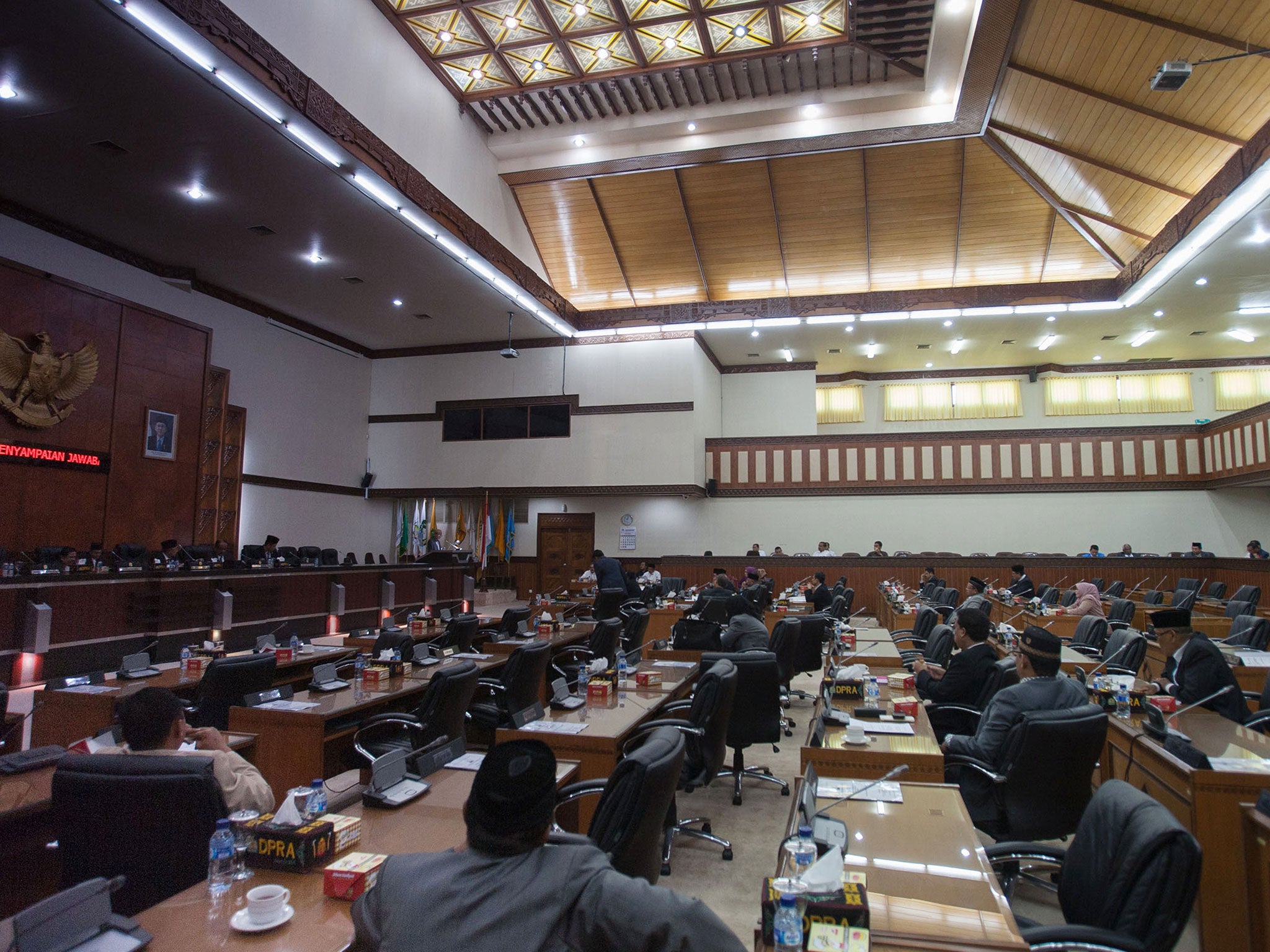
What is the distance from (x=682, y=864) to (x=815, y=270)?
11.8 meters

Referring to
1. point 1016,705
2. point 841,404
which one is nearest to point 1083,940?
point 1016,705

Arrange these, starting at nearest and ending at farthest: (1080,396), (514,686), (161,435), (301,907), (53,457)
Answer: (301,907) < (514,686) < (53,457) < (161,435) < (1080,396)

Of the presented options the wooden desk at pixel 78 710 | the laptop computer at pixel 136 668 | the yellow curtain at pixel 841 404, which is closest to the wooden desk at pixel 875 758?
the wooden desk at pixel 78 710

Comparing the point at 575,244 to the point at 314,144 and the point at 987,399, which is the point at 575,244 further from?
the point at 987,399

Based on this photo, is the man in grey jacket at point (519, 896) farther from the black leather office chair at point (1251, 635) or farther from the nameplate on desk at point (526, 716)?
the black leather office chair at point (1251, 635)

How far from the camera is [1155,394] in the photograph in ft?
52.6

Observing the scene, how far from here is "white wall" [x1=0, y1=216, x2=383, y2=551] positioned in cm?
1016

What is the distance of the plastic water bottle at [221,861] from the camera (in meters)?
1.90

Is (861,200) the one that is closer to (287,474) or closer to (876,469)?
(876,469)

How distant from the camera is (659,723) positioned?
12.1ft

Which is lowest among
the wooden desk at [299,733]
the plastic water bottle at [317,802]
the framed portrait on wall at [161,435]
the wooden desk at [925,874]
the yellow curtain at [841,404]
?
the wooden desk at [299,733]

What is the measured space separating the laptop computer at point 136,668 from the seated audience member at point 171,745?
7.89 feet

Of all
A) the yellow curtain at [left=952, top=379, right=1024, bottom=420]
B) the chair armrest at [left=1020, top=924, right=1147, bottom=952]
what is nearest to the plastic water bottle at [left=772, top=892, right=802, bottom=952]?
the chair armrest at [left=1020, top=924, right=1147, bottom=952]

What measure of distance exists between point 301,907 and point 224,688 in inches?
113
